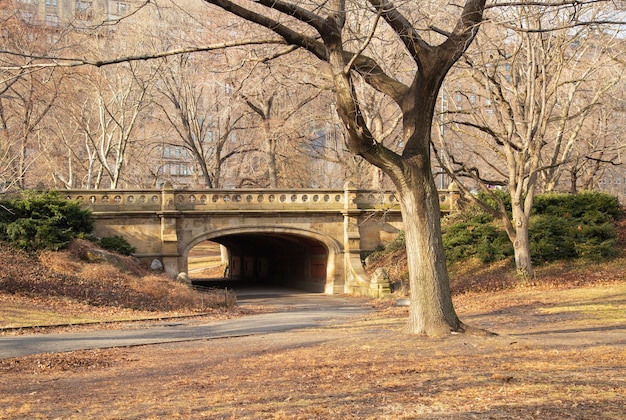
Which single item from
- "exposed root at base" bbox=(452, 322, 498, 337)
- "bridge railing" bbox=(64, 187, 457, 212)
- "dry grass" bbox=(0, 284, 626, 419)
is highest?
A: "bridge railing" bbox=(64, 187, 457, 212)

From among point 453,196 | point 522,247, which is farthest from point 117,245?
point 522,247

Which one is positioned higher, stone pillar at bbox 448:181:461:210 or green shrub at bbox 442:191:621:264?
stone pillar at bbox 448:181:461:210

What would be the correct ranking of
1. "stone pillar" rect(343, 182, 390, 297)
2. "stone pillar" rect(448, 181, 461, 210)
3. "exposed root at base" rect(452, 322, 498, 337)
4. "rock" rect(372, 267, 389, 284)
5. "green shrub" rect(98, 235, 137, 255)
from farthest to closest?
1. "stone pillar" rect(448, 181, 461, 210)
2. "stone pillar" rect(343, 182, 390, 297)
3. "green shrub" rect(98, 235, 137, 255)
4. "rock" rect(372, 267, 389, 284)
5. "exposed root at base" rect(452, 322, 498, 337)

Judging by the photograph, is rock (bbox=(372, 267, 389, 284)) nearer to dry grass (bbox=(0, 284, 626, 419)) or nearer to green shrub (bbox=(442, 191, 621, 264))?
green shrub (bbox=(442, 191, 621, 264))

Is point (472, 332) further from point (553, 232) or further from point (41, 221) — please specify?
point (41, 221)

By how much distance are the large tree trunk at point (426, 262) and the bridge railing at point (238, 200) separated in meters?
17.9

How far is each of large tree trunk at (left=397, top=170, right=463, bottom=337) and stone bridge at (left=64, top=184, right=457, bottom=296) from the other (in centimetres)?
1708

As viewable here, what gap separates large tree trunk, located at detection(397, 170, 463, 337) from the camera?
11078 millimetres

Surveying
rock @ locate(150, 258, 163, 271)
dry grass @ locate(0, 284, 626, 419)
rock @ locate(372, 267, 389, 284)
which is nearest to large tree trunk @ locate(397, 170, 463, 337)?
dry grass @ locate(0, 284, 626, 419)

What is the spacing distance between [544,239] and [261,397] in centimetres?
2124

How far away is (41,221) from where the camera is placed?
24547mm

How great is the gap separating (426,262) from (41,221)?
17497mm

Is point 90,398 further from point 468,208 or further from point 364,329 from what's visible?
point 468,208

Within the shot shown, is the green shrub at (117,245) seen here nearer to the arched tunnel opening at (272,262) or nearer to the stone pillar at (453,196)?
the arched tunnel opening at (272,262)
